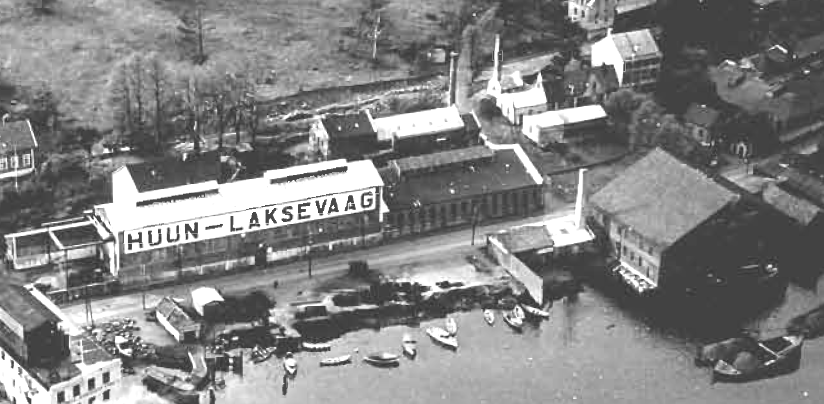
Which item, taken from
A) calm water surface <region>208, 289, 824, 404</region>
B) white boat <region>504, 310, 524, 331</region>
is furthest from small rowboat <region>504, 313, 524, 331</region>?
calm water surface <region>208, 289, 824, 404</region>

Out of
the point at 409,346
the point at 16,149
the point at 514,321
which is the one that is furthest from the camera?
the point at 16,149

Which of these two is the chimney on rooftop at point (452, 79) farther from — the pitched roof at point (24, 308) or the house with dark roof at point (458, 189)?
the pitched roof at point (24, 308)

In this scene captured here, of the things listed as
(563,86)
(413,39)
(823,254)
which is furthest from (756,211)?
(413,39)

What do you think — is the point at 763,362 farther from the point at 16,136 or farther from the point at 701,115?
the point at 16,136

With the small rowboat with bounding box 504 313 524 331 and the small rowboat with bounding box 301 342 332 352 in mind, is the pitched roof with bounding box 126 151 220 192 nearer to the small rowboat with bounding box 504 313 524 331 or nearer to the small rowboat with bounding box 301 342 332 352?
the small rowboat with bounding box 301 342 332 352

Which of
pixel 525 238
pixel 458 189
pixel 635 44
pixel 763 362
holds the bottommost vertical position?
pixel 763 362

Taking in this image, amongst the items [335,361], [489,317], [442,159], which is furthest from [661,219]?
[335,361]
